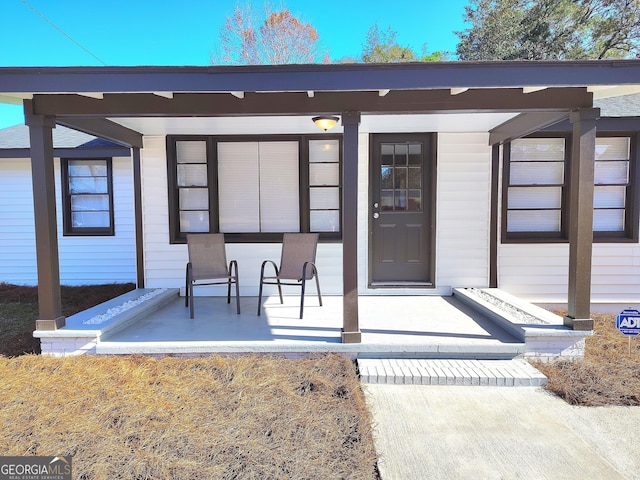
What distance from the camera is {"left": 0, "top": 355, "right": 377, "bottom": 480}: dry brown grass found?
1.88m

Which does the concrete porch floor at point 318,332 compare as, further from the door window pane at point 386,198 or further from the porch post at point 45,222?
the door window pane at point 386,198

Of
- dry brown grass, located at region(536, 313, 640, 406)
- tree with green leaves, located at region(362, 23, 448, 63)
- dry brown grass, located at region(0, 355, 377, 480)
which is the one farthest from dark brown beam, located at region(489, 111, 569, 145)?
tree with green leaves, located at region(362, 23, 448, 63)

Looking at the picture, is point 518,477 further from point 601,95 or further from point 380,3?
point 380,3

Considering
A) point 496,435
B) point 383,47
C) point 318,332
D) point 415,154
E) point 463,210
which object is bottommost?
point 496,435

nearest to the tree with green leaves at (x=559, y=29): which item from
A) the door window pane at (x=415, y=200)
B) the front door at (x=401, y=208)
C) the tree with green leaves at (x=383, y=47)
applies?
the tree with green leaves at (x=383, y=47)

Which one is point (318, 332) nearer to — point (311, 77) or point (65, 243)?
point (311, 77)

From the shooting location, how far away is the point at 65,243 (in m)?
6.13

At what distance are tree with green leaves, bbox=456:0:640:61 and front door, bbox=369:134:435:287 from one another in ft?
41.4

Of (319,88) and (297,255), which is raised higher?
(319,88)

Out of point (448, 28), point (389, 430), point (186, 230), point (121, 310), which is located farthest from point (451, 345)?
point (448, 28)

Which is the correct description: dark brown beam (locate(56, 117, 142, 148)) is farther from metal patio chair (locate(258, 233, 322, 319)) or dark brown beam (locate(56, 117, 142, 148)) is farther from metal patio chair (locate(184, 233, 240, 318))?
metal patio chair (locate(258, 233, 322, 319))

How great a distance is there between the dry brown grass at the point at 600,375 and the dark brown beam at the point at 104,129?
4445 mm

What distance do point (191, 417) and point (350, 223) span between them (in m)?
1.76

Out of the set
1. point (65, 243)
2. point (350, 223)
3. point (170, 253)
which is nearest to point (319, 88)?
point (350, 223)
